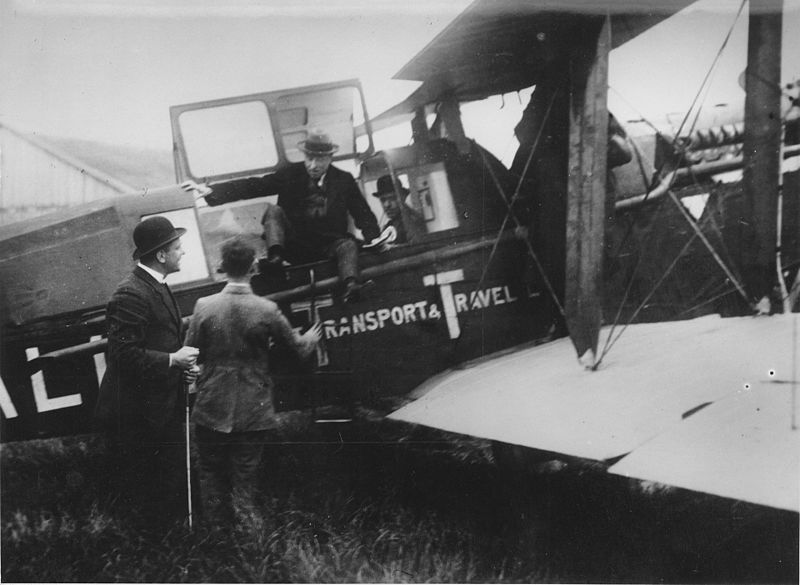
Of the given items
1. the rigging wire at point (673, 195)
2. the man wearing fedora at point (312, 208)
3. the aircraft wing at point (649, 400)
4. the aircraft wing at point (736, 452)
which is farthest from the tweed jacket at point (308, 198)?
the aircraft wing at point (736, 452)

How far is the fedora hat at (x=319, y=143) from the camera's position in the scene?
3.12 metres

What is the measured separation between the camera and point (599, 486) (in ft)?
10.2

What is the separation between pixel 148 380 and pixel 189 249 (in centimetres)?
68

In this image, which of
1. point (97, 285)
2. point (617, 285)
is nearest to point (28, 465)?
point (97, 285)

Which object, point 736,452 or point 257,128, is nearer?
point 736,452

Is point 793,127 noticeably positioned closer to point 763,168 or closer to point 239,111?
point 763,168

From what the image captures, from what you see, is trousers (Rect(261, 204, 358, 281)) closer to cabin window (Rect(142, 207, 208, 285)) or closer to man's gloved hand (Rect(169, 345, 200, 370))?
cabin window (Rect(142, 207, 208, 285))

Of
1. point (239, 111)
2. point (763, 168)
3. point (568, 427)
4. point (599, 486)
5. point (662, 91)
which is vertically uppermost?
point (239, 111)

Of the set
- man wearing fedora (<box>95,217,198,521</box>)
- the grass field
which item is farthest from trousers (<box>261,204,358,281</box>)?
the grass field

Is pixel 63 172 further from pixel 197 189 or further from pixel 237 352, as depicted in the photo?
pixel 237 352

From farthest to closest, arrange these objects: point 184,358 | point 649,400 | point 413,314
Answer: point 413,314 → point 184,358 → point 649,400

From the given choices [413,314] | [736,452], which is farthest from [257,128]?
[736,452]

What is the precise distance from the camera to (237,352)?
9.89ft

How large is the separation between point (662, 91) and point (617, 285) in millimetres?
979
